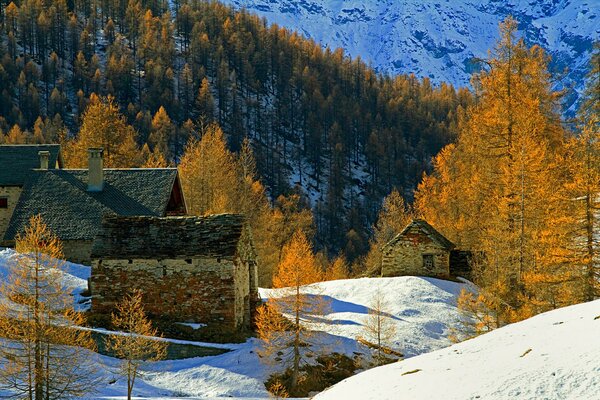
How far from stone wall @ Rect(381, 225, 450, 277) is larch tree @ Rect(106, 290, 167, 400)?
55.4 feet

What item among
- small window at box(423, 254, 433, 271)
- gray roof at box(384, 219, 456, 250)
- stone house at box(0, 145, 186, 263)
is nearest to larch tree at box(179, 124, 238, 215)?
stone house at box(0, 145, 186, 263)

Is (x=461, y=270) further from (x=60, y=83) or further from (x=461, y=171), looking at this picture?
(x=60, y=83)

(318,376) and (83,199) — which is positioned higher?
(83,199)

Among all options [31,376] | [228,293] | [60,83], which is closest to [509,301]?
[228,293]

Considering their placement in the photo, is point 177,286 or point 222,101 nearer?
point 177,286

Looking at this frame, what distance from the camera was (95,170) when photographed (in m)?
46.8

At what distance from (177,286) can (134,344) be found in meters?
7.15

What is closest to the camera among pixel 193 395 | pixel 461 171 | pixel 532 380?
pixel 532 380

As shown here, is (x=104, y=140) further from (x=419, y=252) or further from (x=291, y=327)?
(x=291, y=327)

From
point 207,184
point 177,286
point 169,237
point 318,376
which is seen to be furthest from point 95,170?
point 318,376

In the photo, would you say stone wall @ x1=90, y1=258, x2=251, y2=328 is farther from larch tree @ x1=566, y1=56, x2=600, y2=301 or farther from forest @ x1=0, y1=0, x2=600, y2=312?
larch tree @ x1=566, y1=56, x2=600, y2=301

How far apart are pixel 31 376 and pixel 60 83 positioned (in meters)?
140

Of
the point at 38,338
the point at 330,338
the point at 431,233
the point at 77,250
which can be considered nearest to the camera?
the point at 38,338

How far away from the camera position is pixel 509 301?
34.5m
